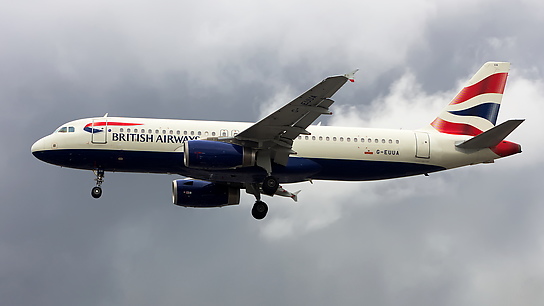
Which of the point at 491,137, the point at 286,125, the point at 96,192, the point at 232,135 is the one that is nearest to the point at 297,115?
the point at 286,125

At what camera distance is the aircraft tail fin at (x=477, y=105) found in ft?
174

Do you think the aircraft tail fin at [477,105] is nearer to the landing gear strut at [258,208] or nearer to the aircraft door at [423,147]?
the aircraft door at [423,147]

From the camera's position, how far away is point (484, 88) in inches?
2148

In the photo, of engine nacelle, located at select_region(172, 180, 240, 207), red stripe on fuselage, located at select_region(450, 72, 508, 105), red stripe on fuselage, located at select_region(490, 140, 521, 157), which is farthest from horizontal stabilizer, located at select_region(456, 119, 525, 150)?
engine nacelle, located at select_region(172, 180, 240, 207)

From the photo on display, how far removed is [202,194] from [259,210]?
385 cm

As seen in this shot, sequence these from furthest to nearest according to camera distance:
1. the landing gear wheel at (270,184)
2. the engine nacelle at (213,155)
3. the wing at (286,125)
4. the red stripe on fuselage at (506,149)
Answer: the red stripe on fuselage at (506,149), the landing gear wheel at (270,184), the engine nacelle at (213,155), the wing at (286,125)

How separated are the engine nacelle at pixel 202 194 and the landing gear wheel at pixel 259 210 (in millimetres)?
2200

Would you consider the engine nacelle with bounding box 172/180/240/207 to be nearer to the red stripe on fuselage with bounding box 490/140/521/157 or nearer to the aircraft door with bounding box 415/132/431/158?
the aircraft door with bounding box 415/132/431/158

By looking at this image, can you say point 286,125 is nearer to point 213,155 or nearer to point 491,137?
point 213,155

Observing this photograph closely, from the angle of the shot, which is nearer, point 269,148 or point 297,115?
point 297,115

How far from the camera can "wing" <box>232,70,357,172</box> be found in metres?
43.3

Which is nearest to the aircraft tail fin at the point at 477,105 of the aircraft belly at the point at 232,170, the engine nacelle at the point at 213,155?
the aircraft belly at the point at 232,170

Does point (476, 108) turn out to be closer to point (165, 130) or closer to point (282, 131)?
point (282, 131)

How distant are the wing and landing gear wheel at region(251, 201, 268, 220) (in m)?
5.10
